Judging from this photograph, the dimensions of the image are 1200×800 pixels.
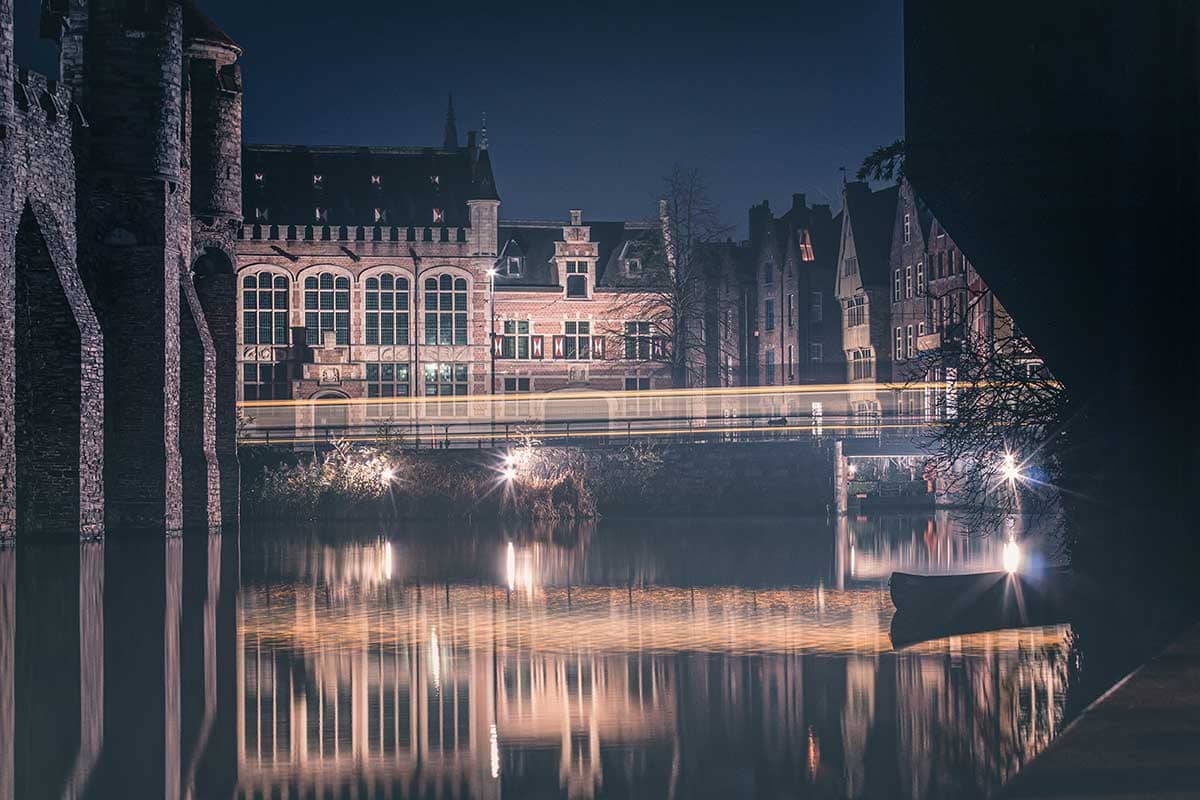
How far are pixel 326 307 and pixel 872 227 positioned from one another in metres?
21.6

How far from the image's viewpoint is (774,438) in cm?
4819

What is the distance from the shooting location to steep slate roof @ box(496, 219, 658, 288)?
65688 mm

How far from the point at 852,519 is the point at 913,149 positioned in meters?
32.0

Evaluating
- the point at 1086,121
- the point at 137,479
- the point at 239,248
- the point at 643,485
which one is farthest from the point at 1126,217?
the point at 239,248

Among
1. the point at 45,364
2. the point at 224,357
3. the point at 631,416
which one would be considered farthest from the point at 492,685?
the point at 631,416

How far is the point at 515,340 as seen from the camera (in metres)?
64.3

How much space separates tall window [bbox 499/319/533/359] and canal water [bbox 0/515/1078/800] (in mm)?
37066

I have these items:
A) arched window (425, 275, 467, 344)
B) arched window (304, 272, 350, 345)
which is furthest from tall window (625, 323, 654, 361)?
arched window (304, 272, 350, 345)

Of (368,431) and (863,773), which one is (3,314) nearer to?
(863,773)

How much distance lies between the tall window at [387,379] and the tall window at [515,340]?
518cm

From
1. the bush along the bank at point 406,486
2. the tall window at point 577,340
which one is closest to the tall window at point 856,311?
the tall window at point 577,340

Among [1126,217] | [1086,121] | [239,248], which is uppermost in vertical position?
[239,248]

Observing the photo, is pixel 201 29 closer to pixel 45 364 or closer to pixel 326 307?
pixel 45 364

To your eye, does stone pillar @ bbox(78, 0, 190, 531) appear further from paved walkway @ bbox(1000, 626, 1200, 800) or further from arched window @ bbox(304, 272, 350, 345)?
paved walkway @ bbox(1000, 626, 1200, 800)
